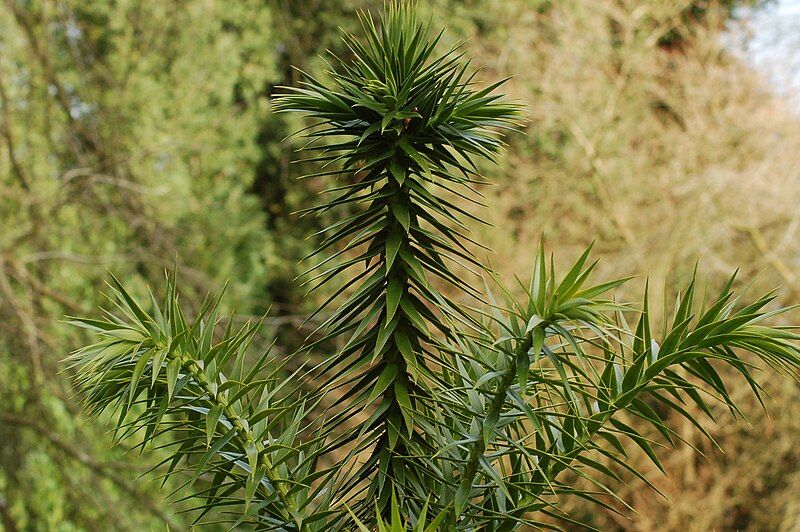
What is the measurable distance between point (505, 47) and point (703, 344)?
19.1 ft

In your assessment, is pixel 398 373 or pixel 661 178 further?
pixel 661 178

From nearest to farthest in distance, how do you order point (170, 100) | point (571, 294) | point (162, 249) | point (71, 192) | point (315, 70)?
point (571, 294) → point (71, 192) → point (162, 249) → point (170, 100) → point (315, 70)

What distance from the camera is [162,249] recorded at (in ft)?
14.7

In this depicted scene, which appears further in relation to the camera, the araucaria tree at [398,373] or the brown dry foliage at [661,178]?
the brown dry foliage at [661,178]

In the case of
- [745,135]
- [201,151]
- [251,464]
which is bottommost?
[251,464]

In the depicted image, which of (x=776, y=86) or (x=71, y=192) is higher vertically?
(x=776, y=86)

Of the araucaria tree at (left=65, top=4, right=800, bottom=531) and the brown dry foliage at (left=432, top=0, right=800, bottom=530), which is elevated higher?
the brown dry foliage at (left=432, top=0, right=800, bottom=530)

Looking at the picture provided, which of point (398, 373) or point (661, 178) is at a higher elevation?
point (661, 178)

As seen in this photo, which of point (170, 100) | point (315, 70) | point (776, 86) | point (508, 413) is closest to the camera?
point (508, 413)

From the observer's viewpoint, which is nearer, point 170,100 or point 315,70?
point 170,100

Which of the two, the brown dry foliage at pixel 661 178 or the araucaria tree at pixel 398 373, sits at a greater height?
the brown dry foliage at pixel 661 178

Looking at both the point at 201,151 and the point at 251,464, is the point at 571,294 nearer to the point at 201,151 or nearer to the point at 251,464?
the point at 251,464

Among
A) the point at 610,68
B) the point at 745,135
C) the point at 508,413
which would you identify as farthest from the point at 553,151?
the point at 508,413

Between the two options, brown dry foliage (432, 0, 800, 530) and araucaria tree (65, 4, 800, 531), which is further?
brown dry foliage (432, 0, 800, 530)
